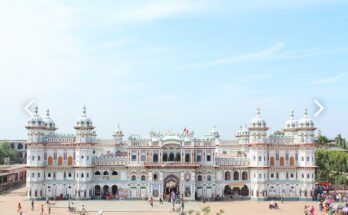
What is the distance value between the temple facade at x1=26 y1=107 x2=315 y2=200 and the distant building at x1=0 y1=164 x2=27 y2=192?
1370cm

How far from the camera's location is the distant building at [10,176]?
73488mm

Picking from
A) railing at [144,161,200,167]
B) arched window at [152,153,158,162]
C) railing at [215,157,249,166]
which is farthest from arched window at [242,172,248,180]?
arched window at [152,153,158,162]

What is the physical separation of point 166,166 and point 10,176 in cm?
3189

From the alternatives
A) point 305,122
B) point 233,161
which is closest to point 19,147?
point 233,161

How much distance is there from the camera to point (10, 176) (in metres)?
79.0

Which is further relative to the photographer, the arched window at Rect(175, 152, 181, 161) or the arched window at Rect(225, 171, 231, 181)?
the arched window at Rect(225, 171, 231, 181)

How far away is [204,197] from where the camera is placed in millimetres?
62656

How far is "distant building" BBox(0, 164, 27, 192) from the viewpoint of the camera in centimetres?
7349

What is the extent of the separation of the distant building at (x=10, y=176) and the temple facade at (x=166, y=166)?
13701 millimetres

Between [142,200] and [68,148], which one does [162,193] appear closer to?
[142,200]

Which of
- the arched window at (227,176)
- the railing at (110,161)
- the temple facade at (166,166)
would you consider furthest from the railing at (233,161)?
the railing at (110,161)

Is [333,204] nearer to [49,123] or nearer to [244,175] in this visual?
[244,175]

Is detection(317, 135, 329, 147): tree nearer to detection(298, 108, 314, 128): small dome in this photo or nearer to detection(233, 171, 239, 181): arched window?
detection(298, 108, 314, 128): small dome

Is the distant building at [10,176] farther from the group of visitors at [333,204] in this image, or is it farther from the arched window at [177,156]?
the group of visitors at [333,204]
